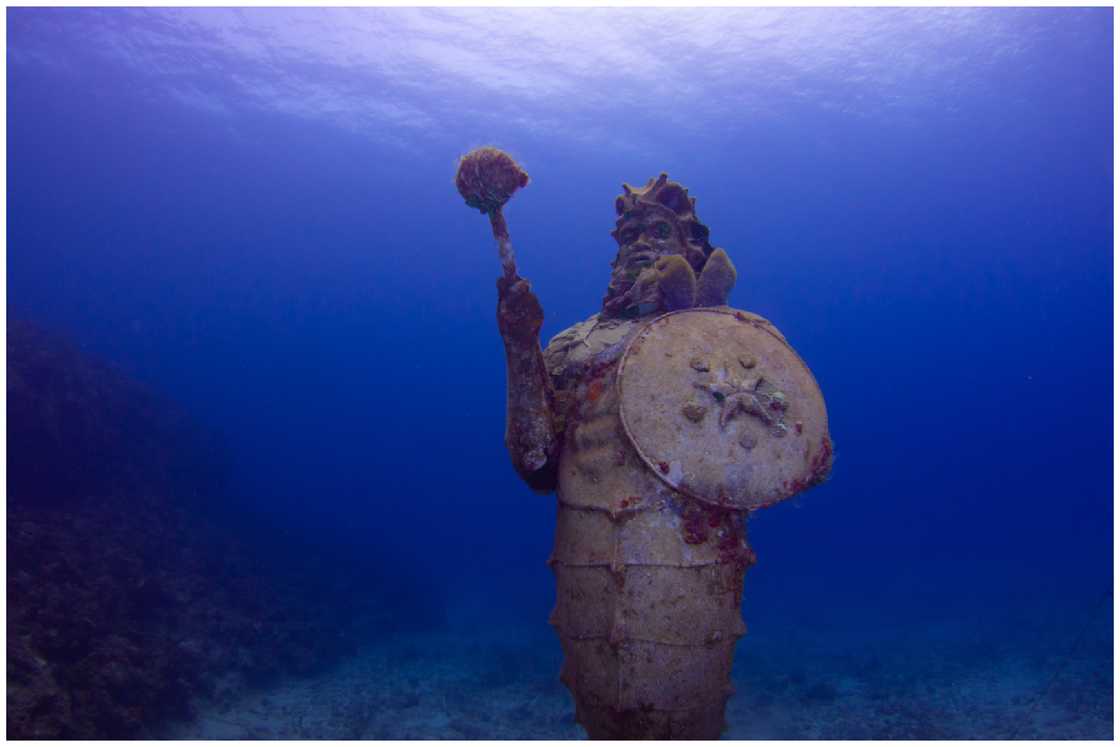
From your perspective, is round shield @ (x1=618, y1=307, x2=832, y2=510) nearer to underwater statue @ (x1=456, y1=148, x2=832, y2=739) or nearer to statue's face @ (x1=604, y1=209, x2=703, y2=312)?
underwater statue @ (x1=456, y1=148, x2=832, y2=739)

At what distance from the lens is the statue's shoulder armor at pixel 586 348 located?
A: 14.4 ft

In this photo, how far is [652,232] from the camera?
16.6ft

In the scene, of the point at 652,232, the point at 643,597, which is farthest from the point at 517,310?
the point at 643,597

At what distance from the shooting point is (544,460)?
4246mm

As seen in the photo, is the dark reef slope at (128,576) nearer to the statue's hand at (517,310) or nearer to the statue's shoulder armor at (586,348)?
the statue's shoulder armor at (586,348)

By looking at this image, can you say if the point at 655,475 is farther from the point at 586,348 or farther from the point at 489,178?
the point at 489,178

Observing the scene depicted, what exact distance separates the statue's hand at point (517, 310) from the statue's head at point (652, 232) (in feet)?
3.57

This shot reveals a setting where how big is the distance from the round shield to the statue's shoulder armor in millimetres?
271

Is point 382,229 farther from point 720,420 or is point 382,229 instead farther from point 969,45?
point 720,420

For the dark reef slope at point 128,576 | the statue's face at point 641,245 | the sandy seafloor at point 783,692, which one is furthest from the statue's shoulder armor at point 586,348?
the dark reef slope at point 128,576

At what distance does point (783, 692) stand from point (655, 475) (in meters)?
12.2

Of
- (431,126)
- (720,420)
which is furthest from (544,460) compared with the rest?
(431,126)

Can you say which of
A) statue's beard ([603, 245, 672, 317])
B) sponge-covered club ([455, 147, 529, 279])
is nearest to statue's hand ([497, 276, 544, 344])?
sponge-covered club ([455, 147, 529, 279])

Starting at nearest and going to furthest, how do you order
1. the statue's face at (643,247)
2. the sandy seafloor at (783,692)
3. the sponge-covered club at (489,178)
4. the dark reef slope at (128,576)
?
1. the sponge-covered club at (489,178)
2. the statue's face at (643,247)
3. the dark reef slope at (128,576)
4. the sandy seafloor at (783,692)
